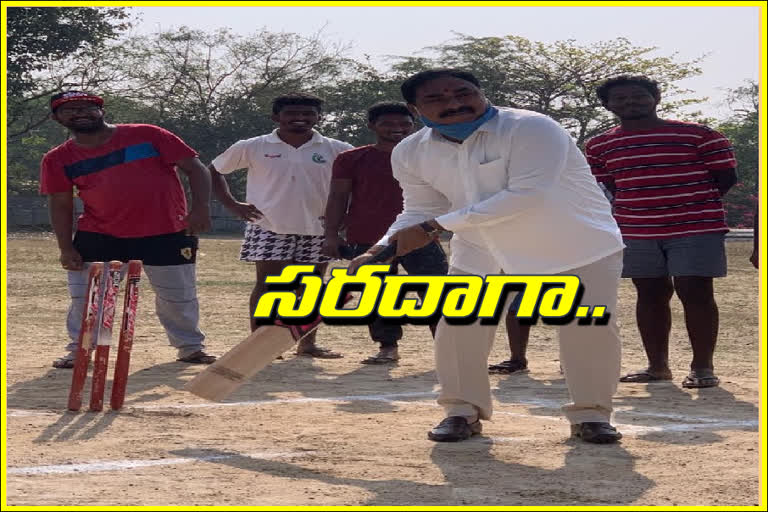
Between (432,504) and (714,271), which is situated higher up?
(714,271)

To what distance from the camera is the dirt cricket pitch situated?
5.49m

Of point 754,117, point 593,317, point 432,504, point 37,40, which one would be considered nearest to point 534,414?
point 593,317

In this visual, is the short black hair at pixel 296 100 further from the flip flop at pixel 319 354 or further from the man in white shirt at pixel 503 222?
the man in white shirt at pixel 503 222

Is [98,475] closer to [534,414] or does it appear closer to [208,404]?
[208,404]

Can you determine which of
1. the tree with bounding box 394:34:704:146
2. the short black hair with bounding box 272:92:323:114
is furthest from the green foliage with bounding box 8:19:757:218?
the short black hair with bounding box 272:92:323:114

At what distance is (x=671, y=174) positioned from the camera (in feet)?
28.6

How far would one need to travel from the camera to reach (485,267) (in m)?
6.68

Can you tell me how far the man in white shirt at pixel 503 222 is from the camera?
20.9 ft

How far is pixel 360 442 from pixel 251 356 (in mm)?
629

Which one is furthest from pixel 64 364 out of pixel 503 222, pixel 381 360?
pixel 503 222

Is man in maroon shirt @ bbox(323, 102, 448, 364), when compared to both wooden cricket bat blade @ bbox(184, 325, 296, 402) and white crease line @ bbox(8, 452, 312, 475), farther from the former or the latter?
white crease line @ bbox(8, 452, 312, 475)

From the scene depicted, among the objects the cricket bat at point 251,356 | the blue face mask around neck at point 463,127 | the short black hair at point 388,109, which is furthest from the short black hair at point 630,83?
the cricket bat at point 251,356

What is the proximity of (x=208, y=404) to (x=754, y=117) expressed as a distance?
2239 inches

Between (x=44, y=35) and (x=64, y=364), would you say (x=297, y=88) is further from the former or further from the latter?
(x=64, y=364)
